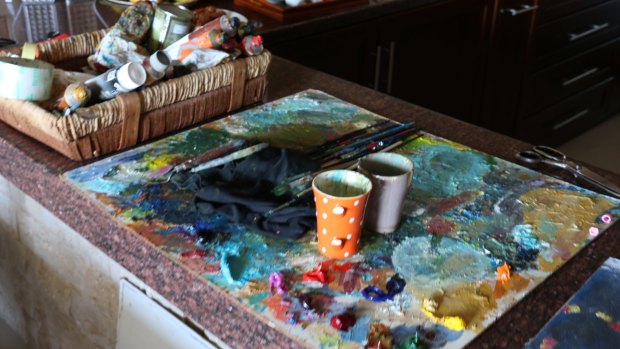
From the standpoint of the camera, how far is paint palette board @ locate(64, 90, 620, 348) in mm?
715

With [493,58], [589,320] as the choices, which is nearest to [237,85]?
[589,320]

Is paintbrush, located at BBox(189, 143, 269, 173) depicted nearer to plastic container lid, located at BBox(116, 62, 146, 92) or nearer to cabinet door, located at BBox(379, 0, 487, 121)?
plastic container lid, located at BBox(116, 62, 146, 92)

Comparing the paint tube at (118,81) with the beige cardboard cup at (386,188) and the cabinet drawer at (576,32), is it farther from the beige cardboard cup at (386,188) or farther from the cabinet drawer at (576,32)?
the cabinet drawer at (576,32)

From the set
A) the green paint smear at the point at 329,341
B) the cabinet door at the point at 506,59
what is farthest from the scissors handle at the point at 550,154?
the cabinet door at the point at 506,59

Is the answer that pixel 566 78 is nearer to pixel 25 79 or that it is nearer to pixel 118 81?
pixel 118 81

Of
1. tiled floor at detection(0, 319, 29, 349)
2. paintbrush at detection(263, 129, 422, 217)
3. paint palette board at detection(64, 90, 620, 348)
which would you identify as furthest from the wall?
paintbrush at detection(263, 129, 422, 217)

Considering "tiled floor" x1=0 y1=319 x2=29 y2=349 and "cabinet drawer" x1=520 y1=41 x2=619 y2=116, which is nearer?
"tiled floor" x1=0 y1=319 x2=29 y2=349

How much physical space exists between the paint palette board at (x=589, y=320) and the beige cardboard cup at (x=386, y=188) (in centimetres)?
23

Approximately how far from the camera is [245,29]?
1213mm

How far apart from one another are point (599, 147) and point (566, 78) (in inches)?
17.4

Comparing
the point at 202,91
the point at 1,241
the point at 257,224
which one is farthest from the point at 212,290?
the point at 1,241

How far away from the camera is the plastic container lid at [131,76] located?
1.02m

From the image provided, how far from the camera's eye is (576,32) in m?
2.78

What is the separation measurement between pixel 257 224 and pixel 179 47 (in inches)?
17.5
